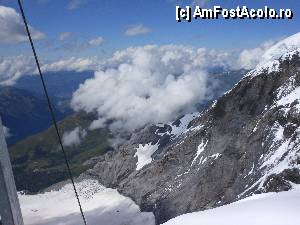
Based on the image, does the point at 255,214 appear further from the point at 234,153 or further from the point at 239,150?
the point at 234,153

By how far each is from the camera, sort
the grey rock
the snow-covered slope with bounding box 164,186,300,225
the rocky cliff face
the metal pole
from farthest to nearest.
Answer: the grey rock, the rocky cliff face, the snow-covered slope with bounding box 164,186,300,225, the metal pole

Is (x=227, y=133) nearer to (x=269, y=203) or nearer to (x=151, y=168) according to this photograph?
(x=151, y=168)

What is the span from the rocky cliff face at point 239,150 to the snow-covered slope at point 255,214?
304ft

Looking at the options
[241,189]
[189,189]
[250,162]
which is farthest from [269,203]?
[189,189]

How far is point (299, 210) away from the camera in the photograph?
443 inches

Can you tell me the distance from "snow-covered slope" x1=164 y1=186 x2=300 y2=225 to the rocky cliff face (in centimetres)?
9251

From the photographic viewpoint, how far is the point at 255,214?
447 inches

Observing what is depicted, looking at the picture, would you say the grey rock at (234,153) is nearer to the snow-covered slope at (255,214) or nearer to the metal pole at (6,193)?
the snow-covered slope at (255,214)

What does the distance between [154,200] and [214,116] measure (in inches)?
1658

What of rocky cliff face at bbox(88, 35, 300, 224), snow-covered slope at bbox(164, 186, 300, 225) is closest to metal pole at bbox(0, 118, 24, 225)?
snow-covered slope at bbox(164, 186, 300, 225)

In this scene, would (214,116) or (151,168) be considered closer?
(214,116)

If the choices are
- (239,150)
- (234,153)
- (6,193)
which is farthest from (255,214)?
(234,153)

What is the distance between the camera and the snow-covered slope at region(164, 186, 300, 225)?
35.6 ft

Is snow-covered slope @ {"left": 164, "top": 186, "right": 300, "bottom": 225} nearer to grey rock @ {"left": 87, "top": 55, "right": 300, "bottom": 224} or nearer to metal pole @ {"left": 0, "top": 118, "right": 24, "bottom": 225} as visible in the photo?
metal pole @ {"left": 0, "top": 118, "right": 24, "bottom": 225}
